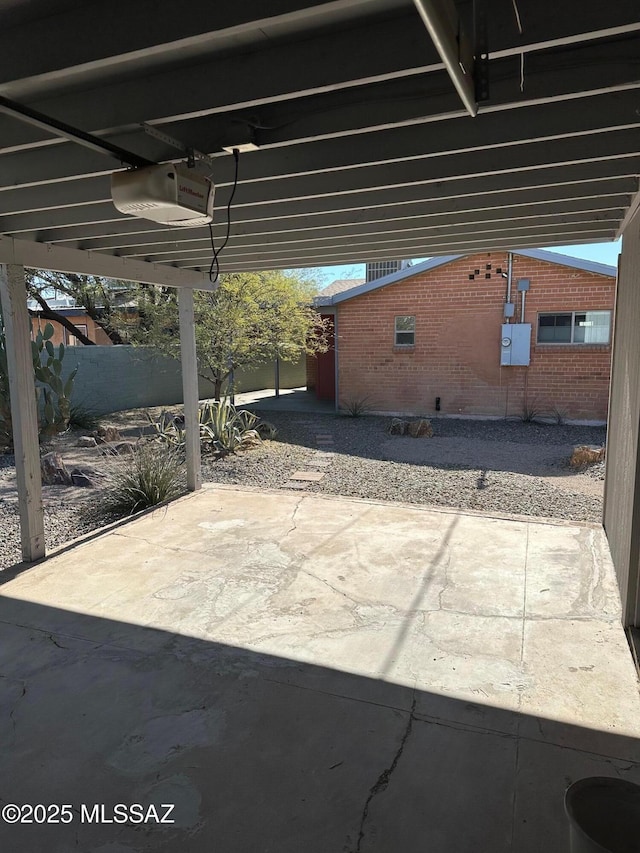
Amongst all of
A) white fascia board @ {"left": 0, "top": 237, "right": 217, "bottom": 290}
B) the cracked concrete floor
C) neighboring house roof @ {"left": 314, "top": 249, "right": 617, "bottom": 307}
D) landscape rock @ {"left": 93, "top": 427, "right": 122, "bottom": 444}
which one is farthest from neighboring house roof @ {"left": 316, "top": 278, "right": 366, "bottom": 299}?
the cracked concrete floor

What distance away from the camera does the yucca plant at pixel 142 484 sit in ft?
20.7

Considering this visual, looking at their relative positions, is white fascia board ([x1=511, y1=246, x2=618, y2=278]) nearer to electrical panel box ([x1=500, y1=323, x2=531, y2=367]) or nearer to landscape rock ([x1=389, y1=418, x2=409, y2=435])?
electrical panel box ([x1=500, y1=323, x2=531, y2=367])

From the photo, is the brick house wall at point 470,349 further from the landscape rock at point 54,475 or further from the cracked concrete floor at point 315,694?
the cracked concrete floor at point 315,694

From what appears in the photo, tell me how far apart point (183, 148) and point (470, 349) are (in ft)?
35.0

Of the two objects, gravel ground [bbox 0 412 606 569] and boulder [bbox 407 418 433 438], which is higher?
boulder [bbox 407 418 433 438]

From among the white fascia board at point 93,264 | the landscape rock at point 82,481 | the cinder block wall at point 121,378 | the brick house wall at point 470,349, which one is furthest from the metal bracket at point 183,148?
the brick house wall at point 470,349

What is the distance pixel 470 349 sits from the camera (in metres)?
12.6

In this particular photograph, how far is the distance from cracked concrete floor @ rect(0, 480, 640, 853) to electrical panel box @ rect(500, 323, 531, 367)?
7667mm

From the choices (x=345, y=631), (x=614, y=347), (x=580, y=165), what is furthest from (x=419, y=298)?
(x=345, y=631)

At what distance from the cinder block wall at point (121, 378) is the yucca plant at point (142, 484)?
5.52 meters

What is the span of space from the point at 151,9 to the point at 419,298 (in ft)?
37.9

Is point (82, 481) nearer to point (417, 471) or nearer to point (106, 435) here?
point (106, 435)

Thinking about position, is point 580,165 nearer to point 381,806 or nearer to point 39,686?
point 381,806

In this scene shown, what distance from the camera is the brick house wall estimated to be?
11.8 meters
